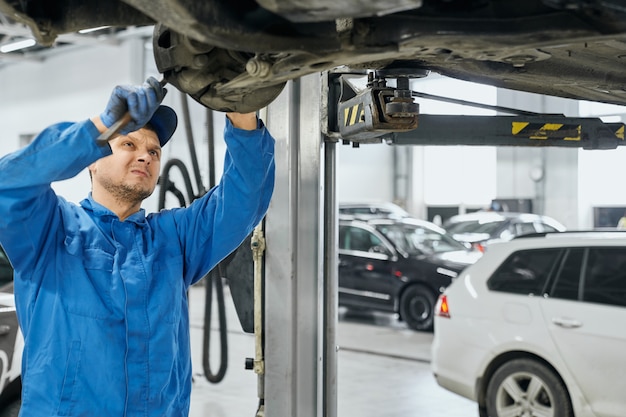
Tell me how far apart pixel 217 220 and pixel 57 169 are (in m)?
0.57

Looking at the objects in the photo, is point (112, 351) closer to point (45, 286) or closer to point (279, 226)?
point (45, 286)

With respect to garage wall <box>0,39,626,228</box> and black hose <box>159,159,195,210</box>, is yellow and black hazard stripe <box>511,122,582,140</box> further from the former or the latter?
garage wall <box>0,39,626,228</box>

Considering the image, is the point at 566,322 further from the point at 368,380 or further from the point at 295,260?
the point at 368,380

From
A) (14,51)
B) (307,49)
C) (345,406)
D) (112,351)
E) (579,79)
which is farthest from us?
(14,51)

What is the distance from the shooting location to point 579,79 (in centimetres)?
287

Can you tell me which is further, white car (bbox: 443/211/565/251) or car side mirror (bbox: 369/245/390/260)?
white car (bbox: 443/211/565/251)

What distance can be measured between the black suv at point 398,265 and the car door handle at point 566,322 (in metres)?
4.14

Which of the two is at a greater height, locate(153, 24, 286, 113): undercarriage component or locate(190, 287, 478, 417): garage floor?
locate(153, 24, 286, 113): undercarriage component

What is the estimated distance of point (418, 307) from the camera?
898cm

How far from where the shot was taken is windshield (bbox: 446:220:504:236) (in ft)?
41.5

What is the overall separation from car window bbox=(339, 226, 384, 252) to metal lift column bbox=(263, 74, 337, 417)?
19.8 feet

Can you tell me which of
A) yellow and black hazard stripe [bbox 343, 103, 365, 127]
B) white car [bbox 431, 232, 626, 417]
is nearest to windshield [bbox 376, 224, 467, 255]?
white car [bbox 431, 232, 626, 417]

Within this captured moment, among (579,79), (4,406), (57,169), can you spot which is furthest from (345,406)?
(57,169)

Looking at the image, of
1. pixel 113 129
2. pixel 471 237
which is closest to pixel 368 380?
pixel 113 129
